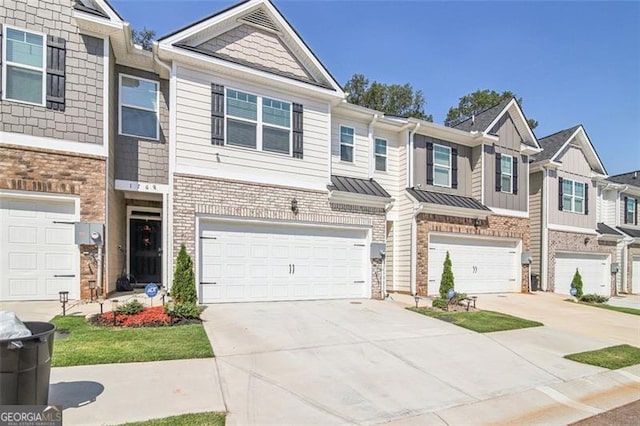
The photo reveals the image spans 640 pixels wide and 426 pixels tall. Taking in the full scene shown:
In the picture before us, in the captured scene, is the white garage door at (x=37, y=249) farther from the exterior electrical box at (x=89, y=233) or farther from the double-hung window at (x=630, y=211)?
the double-hung window at (x=630, y=211)

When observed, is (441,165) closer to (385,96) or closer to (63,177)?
(63,177)

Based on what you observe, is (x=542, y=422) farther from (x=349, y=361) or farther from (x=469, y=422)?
(x=349, y=361)

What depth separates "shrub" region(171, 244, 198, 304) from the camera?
8617mm

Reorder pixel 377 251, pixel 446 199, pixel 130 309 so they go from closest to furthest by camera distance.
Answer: pixel 130 309 < pixel 377 251 < pixel 446 199

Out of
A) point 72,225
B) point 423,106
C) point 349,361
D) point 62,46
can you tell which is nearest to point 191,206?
point 72,225

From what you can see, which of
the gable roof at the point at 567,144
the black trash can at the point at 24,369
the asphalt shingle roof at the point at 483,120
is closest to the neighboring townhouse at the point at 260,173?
the black trash can at the point at 24,369

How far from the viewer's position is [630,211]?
78.6ft

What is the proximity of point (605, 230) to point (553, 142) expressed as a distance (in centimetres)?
594

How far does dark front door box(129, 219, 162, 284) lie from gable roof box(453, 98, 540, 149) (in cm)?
1294

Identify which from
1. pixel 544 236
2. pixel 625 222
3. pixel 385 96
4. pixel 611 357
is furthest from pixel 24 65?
pixel 625 222

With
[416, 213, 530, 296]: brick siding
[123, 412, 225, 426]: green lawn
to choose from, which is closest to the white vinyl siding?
[416, 213, 530, 296]: brick siding

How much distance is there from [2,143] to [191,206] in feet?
13.4

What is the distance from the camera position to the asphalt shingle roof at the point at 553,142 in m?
18.9

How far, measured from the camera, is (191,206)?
9828 mm
